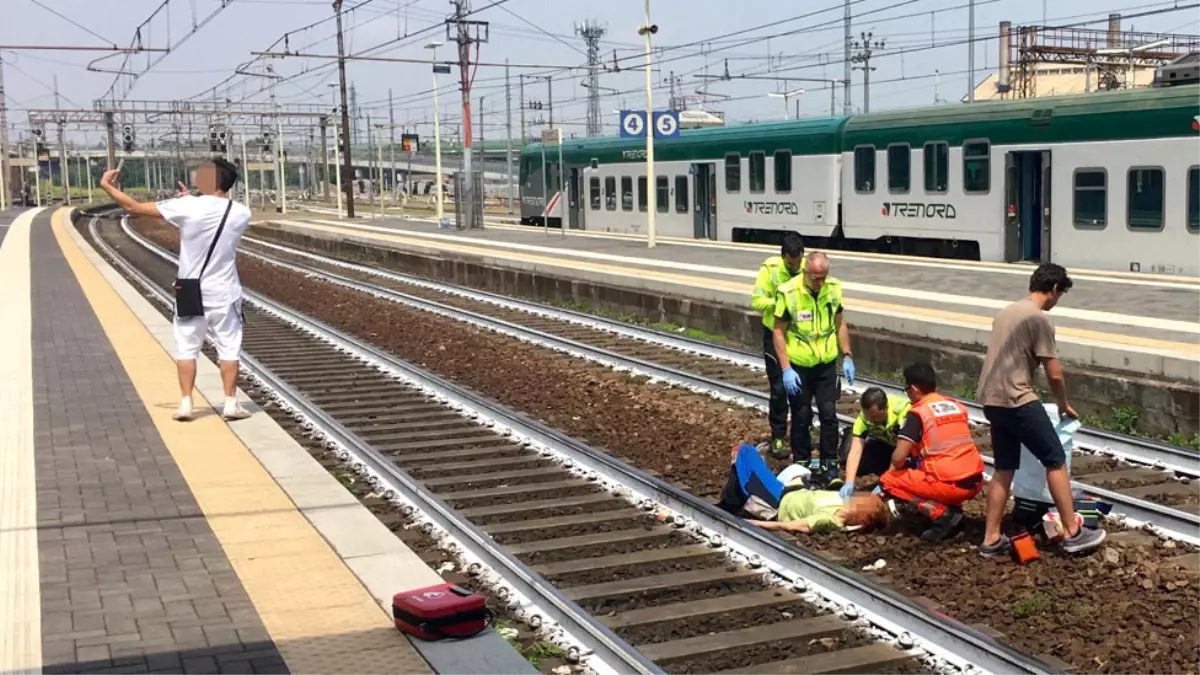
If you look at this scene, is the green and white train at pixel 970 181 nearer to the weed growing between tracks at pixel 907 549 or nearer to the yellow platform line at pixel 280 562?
the weed growing between tracks at pixel 907 549

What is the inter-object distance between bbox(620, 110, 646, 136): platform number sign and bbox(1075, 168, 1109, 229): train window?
38.8 feet

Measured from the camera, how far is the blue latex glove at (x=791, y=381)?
884 cm

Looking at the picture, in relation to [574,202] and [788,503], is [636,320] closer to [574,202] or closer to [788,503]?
[788,503]

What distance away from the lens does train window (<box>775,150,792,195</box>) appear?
2848cm

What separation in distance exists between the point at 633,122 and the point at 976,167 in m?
9.81

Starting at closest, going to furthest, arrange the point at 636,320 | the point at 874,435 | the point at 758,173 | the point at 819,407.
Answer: the point at 874,435
the point at 819,407
the point at 636,320
the point at 758,173

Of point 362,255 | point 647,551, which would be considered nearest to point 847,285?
point 647,551

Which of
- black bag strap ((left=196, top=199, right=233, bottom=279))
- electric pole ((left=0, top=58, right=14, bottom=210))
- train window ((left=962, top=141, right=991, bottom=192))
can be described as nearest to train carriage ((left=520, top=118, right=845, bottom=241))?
train window ((left=962, top=141, right=991, bottom=192))

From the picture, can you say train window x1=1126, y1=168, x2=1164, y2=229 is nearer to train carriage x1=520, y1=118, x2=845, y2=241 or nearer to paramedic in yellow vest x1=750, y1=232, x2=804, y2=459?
train carriage x1=520, y1=118, x2=845, y2=241

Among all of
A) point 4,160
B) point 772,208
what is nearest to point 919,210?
point 772,208

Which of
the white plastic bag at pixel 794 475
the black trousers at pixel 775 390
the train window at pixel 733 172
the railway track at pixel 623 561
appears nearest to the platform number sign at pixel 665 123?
the train window at pixel 733 172

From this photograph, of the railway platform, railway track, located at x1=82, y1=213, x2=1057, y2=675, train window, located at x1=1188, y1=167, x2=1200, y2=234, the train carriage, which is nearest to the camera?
the railway platform

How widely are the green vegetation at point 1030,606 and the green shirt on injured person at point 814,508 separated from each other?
1.43m

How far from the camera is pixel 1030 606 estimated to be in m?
6.14
